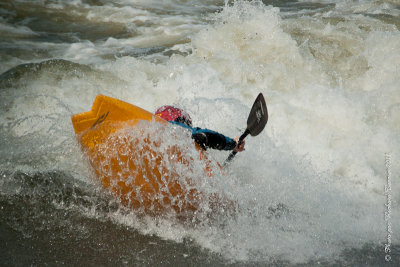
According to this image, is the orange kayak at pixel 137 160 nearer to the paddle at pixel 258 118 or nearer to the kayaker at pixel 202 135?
the kayaker at pixel 202 135

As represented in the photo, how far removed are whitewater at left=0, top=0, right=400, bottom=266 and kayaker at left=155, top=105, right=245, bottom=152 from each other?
5.9 inches

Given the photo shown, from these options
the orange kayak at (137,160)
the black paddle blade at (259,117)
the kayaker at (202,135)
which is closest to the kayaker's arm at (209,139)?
the kayaker at (202,135)

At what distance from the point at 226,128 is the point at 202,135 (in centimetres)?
145

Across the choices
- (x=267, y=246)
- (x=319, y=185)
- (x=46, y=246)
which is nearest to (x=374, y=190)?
(x=319, y=185)

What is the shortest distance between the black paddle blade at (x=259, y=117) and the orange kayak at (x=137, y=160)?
1.97ft

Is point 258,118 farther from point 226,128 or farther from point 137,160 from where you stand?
point 226,128

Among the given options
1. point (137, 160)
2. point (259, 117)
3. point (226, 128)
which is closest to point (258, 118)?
point (259, 117)

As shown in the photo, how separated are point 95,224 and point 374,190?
2507mm

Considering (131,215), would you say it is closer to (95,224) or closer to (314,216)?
(95,224)

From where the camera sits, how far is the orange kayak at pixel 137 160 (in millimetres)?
2656

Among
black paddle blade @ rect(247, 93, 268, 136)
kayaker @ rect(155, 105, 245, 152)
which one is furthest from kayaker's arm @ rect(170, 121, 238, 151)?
black paddle blade @ rect(247, 93, 268, 136)

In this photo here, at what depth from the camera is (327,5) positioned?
936 centimetres

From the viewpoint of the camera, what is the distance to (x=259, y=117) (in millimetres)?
3156

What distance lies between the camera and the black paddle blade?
10.3 feet
